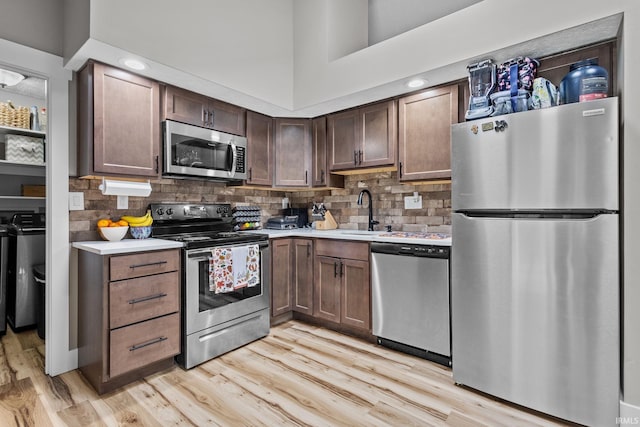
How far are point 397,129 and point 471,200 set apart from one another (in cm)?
107

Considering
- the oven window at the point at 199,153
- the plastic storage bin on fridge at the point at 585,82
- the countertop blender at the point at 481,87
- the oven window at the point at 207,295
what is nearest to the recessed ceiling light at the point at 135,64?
the oven window at the point at 199,153

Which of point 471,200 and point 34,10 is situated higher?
point 34,10

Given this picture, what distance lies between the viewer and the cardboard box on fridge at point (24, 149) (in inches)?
123

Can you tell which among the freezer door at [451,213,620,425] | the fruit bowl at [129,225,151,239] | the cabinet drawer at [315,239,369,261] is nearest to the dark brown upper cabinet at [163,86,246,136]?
the fruit bowl at [129,225,151,239]

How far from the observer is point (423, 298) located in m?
2.32

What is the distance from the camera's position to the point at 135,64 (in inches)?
86.9

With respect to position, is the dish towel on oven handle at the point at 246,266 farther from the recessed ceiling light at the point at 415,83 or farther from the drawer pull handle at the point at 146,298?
the recessed ceiling light at the point at 415,83

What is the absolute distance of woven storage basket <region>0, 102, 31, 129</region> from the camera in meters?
3.06

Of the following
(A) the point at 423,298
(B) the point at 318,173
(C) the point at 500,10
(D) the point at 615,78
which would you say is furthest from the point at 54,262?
(D) the point at 615,78

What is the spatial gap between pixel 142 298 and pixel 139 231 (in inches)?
25.2

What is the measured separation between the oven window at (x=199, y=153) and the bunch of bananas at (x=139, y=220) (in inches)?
18.9

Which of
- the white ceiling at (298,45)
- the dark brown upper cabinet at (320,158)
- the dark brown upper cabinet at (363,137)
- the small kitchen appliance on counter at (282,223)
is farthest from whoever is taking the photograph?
the small kitchen appliance on counter at (282,223)

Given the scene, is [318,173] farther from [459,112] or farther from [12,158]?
[12,158]

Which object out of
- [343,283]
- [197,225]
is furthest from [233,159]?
[343,283]
